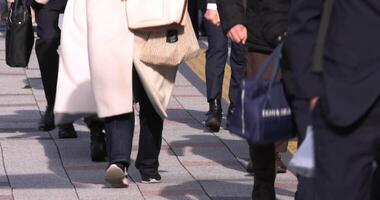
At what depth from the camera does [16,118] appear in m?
10.6

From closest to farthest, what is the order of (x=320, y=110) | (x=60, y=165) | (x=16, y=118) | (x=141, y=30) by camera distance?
(x=320, y=110) < (x=141, y=30) < (x=60, y=165) < (x=16, y=118)

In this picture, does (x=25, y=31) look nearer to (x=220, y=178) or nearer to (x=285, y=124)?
(x=220, y=178)

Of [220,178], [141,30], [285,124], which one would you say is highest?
[285,124]

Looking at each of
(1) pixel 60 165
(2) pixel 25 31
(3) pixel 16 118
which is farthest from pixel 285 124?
(3) pixel 16 118

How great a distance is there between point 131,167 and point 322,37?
4092 millimetres

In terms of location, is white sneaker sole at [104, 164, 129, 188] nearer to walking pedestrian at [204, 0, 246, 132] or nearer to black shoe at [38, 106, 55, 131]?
black shoe at [38, 106, 55, 131]

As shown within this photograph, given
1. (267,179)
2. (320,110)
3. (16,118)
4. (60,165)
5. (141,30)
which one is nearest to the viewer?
(320,110)

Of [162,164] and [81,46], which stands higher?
[81,46]

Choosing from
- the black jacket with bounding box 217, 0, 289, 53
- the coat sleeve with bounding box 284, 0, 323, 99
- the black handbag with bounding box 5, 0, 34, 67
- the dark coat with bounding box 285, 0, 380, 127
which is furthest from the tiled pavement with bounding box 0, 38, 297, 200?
the dark coat with bounding box 285, 0, 380, 127

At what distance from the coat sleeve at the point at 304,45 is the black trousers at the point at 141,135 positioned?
9.96 ft

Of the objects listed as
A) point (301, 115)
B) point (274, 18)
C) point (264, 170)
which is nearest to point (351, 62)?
point (301, 115)

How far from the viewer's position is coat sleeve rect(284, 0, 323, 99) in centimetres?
455

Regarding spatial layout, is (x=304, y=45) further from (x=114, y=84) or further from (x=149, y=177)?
(x=149, y=177)

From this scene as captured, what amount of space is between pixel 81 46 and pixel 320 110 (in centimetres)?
361
